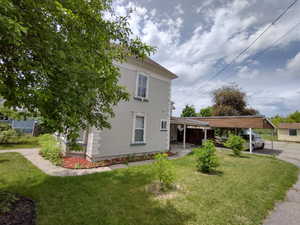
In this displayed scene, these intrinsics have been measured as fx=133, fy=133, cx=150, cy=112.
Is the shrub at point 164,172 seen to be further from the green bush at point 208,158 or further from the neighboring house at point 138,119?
the neighboring house at point 138,119

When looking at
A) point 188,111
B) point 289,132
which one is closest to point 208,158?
point 188,111

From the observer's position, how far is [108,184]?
179 inches

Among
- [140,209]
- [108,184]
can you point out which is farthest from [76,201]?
[140,209]

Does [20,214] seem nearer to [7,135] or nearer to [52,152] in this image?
[52,152]

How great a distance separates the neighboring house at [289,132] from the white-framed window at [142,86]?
33.8 meters

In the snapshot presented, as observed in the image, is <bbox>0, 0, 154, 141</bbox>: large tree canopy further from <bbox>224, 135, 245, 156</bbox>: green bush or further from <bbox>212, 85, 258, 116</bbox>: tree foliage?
<bbox>212, 85, 258, 116</bbox>: tree foliage

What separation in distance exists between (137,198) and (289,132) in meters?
37.2

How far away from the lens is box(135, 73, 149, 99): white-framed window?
853cm

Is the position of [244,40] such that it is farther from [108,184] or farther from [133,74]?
[108,184]

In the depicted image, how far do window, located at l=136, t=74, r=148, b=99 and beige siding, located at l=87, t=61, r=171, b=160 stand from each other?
1.11ft

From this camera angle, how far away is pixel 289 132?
89.0 feet

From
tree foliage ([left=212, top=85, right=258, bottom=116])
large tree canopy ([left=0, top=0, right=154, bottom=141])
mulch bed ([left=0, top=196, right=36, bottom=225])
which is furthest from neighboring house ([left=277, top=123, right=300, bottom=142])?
mulch bed ([left=0, top=196, right=36, bottom=225])

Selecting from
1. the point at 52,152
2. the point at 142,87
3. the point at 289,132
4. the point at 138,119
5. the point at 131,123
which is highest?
the point at 142,87

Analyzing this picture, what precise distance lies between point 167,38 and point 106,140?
6.79m
